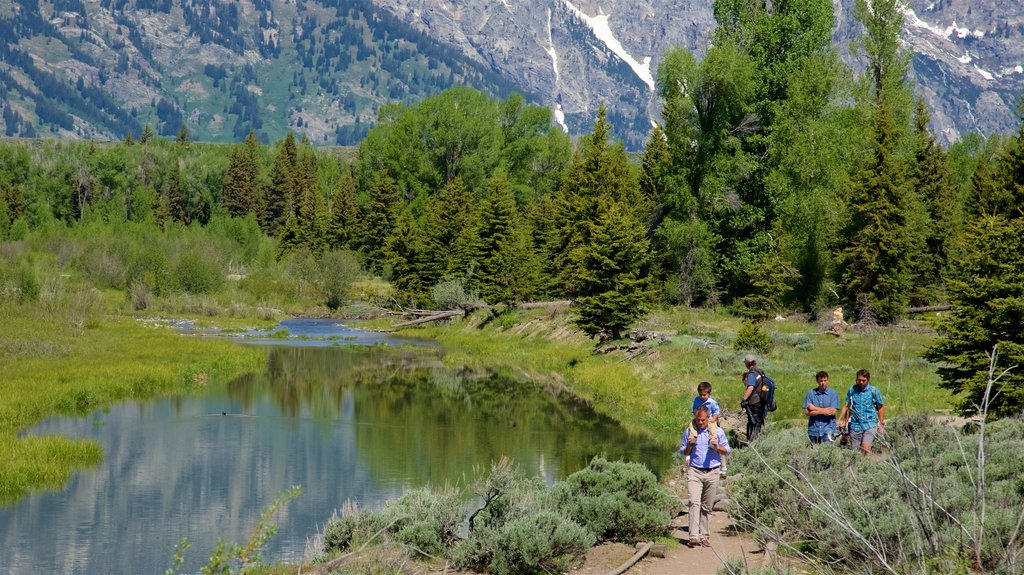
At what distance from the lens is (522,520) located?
14086 millimetres

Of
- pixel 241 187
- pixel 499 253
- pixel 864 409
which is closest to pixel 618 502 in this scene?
pixel 864 409

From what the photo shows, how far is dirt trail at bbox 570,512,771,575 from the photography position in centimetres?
1358

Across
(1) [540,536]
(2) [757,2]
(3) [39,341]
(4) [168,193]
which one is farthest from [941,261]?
(4) [168,193]

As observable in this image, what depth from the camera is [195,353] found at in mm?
44094

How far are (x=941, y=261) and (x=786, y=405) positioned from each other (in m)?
36.9

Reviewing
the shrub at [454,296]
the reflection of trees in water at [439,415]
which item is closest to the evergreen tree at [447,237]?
the shrub at [454,296]

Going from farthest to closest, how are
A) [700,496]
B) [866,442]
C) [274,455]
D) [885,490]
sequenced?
1. [274,455]
2. [866,442]
3. [700,496]
4. [885,490]

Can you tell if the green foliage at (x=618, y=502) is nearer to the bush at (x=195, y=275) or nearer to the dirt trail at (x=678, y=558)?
the dirt trail at (x=678, y=558)

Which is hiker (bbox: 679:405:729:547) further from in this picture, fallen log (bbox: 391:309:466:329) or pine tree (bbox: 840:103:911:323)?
fallen log (bbox: 391:309:466:329)

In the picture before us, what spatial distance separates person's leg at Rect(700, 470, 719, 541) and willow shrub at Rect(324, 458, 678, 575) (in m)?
0.58

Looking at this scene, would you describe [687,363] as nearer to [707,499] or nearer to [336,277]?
[707,499]

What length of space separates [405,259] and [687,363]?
4372 centimetres

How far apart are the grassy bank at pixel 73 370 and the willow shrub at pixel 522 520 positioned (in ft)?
30.5

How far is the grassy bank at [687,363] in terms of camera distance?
93.4 ft
